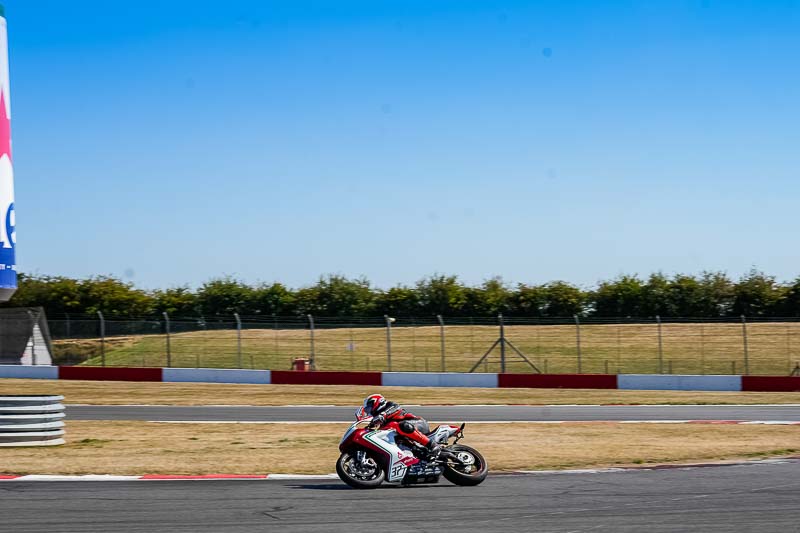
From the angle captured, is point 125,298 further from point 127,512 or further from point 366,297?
point 127,512

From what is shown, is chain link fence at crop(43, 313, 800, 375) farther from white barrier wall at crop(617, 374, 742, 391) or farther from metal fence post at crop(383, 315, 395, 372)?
white barrier wall at crop(617, 374, 742, 391)

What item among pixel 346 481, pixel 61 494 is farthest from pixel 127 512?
pixel 346 481

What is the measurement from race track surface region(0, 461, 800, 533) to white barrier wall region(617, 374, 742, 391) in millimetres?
21262

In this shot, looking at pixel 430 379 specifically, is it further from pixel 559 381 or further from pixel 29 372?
pixel 29 372

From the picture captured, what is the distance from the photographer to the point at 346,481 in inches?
440

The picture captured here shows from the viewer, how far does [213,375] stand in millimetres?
34906

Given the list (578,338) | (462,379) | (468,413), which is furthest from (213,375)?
(468,413)

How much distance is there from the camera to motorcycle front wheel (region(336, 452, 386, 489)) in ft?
36.7

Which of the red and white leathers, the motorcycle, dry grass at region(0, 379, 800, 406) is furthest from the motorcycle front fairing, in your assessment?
dry grass at region(0, 379, 800, 406)

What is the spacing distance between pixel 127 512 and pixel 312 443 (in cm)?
735

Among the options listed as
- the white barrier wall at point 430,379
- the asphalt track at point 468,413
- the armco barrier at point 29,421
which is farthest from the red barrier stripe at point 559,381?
the armco barrier at point 29,421

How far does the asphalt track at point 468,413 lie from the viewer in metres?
22.0

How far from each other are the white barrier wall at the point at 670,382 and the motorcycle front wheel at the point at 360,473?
2357cm

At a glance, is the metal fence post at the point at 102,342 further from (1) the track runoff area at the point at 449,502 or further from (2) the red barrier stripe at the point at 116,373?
(1) the track runoff area at the point at 449,502
